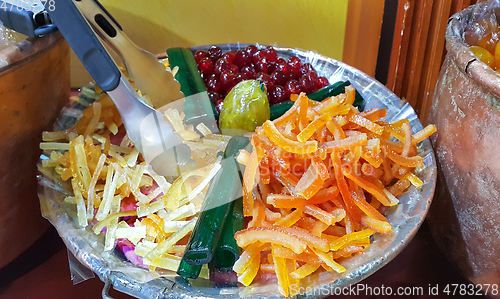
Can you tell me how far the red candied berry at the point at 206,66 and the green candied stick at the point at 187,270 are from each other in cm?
64

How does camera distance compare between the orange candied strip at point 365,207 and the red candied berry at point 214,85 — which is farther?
the red candied berry at point 214,85

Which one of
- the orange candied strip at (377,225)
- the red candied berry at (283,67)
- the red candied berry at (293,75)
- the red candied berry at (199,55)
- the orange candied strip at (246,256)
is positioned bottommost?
the orange candied strip at (246,256)

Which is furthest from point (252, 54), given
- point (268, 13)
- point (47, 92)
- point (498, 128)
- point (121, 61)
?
point (498, 128)

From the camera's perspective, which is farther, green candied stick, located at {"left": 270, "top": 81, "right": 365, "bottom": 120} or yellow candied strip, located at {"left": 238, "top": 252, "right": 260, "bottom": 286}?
green candied stick, located at {"left": 270, "top": 81, "right": 365, "bottom": 120}

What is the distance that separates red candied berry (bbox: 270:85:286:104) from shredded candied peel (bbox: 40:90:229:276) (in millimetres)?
233

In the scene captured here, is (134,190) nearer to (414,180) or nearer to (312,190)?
(312,190)

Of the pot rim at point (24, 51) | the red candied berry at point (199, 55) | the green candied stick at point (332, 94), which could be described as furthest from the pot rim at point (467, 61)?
the pot rim at point (24, 51)

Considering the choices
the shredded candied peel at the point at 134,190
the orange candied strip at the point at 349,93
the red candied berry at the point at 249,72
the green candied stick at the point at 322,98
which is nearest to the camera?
the shredded candied peel at the point at 134,190

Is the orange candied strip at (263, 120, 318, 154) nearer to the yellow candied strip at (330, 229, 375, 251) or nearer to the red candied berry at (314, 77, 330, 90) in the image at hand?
the yellow candied strip at (330, 229, 375, 251)

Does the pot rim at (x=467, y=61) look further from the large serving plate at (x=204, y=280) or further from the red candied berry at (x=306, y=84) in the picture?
the red candied berry at (x=306, y=84)

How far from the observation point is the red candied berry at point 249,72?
1.03m

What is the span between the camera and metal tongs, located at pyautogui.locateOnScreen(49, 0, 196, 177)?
572mm

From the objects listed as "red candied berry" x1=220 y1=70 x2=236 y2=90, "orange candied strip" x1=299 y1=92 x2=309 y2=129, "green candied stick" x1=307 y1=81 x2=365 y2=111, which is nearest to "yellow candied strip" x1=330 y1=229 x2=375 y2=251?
"orange candied strip" x1=299 y1=92 x2=309 y2=129

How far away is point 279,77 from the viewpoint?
1005 mm
